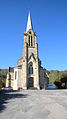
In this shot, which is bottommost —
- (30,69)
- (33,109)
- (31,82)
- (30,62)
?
(33,109)

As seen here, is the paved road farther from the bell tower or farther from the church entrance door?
the church entrance door

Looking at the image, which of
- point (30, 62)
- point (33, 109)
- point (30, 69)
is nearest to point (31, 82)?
point (30, 69)

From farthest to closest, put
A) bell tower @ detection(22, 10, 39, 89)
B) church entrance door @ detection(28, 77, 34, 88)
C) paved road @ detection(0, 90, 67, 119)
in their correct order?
church entrance door @ detection(28, 77, 34, 88)
bell tower @ detection(22, 10, 39, 89)
paved road @ detection(0, 90, 67, 119)

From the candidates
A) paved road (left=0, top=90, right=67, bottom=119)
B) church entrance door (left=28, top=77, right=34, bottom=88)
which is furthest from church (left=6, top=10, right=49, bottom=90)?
paved road (left=0, top=90, right=67, bottom=119)

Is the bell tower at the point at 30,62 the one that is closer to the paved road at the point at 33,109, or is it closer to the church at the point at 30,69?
the church at the point at 30,69

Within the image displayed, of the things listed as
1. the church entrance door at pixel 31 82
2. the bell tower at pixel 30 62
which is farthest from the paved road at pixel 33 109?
the church entrance door at pixel 31 82

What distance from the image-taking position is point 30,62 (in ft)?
150

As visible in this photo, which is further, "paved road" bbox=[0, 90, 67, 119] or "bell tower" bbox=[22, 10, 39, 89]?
"bell tower" bbox=[22, 10, 39, 89]

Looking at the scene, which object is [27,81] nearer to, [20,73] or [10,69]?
[20,73]

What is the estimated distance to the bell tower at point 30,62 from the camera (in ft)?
145

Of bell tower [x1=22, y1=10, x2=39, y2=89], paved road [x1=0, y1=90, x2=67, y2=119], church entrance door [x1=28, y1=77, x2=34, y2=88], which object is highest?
bell tower [x1=22, y1=10, x2=39, y2=89]

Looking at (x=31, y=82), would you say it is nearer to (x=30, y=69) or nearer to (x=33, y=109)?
(x=30, y=69)

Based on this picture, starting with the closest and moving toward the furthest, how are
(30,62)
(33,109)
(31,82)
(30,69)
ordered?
(33,109) → (31,82) → (30,69) → (30,62)

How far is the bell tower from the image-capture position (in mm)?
44047
